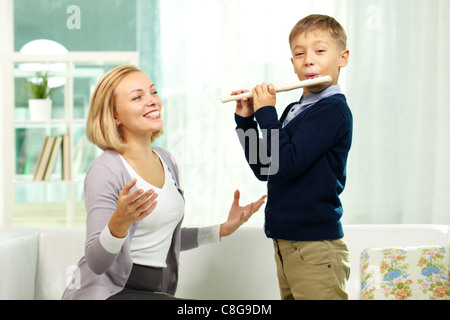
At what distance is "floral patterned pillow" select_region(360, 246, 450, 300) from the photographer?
1526 mm

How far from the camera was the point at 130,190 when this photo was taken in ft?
4.01

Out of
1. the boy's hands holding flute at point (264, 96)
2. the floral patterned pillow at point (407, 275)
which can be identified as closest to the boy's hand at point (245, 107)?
the boy's hands holding flute at point (264, 96)

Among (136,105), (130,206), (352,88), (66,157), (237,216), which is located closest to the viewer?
(130,206)

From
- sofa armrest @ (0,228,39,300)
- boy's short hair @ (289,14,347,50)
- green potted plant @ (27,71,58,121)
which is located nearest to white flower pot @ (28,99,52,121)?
green potted plant @ (27,71,58,121)

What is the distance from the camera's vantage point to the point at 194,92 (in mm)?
2898

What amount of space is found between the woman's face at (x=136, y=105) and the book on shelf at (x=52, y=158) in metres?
1.34

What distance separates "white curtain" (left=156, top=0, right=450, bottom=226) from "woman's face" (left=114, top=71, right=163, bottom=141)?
1590mm

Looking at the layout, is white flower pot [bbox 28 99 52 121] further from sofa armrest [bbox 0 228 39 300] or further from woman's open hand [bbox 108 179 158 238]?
woman's open hand [bbox 108 179 158 238]

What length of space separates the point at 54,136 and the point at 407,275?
176cm

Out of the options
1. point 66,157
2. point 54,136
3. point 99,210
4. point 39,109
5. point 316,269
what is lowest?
point 316,269

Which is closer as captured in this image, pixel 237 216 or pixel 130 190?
pixel 130 190

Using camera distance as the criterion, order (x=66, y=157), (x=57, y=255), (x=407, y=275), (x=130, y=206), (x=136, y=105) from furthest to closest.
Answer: (x=66, y=157)
(x=57, y=255)
(x=407, y=275)
(x=136, y=105)
(x=130, y=206)

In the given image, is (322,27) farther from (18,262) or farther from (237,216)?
(18,262)

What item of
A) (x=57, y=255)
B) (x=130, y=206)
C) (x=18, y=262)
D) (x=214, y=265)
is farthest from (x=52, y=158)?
(x=130, y=206)
